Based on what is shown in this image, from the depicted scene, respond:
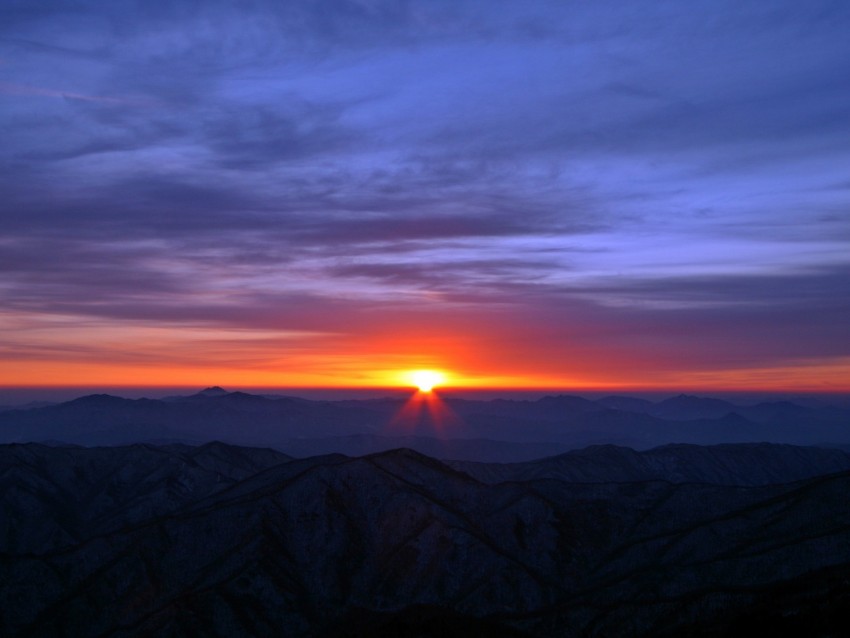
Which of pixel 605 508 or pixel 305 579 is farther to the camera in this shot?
pixel 605 508

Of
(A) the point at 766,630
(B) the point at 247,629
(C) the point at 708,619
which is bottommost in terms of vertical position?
(B) the point at 247,629

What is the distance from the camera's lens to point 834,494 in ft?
490

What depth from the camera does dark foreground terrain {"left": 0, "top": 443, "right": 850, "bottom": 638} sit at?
Result: 421ft

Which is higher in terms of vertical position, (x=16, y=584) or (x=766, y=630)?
(x=766, y=630)

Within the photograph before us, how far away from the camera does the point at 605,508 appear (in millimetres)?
185750

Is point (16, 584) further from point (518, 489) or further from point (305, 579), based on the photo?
point (518, 489)

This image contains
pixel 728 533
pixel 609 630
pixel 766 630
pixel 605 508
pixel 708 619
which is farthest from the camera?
pixel 605 508

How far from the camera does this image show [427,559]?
16312 cm

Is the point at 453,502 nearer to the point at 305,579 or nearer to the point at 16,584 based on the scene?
the point at 305,579

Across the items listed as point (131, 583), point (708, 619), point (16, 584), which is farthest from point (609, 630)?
point (16, 584)

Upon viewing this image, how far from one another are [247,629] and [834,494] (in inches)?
4481

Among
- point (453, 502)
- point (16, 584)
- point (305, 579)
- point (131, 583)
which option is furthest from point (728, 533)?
point (16, 584)

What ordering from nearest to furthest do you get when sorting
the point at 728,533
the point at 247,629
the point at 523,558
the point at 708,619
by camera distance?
the point at 708,619 < the point at 247,629 < the point at 728,533 < the point at 523,558

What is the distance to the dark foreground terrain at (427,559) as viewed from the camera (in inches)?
5049
